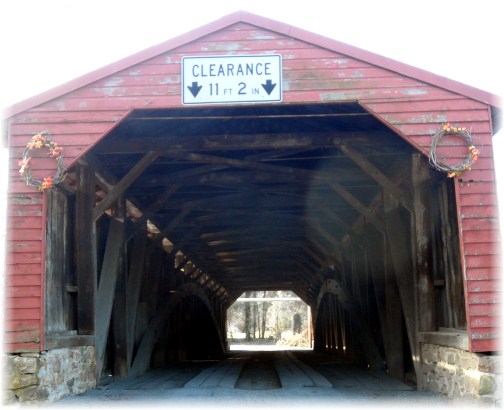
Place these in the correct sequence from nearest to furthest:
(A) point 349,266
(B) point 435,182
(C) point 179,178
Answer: (B) point 435,182, (C) point 179,178, (A) point 349,266

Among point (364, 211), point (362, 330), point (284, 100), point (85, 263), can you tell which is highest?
point (284, 100)

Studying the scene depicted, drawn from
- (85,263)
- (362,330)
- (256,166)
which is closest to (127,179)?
(85,263)

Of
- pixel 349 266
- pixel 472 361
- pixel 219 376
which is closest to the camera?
pixel 472 361

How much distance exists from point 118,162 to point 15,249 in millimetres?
2912

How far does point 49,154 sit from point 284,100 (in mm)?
2662

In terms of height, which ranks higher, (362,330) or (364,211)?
(364,211)

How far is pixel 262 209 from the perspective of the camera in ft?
48.7

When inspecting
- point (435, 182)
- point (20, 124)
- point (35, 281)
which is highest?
point (20, 124)

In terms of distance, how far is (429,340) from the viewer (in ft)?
28.5

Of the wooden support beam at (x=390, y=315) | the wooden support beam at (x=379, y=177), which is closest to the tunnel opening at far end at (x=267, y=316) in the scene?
the wooden support beam at (x=390, y=315)

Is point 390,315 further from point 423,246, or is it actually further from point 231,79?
point 231,79

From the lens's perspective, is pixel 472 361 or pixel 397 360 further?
pixel 397 360

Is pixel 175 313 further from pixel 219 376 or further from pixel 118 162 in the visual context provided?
pixel 118 162

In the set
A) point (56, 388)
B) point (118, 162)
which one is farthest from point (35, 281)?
point (118, 162)
